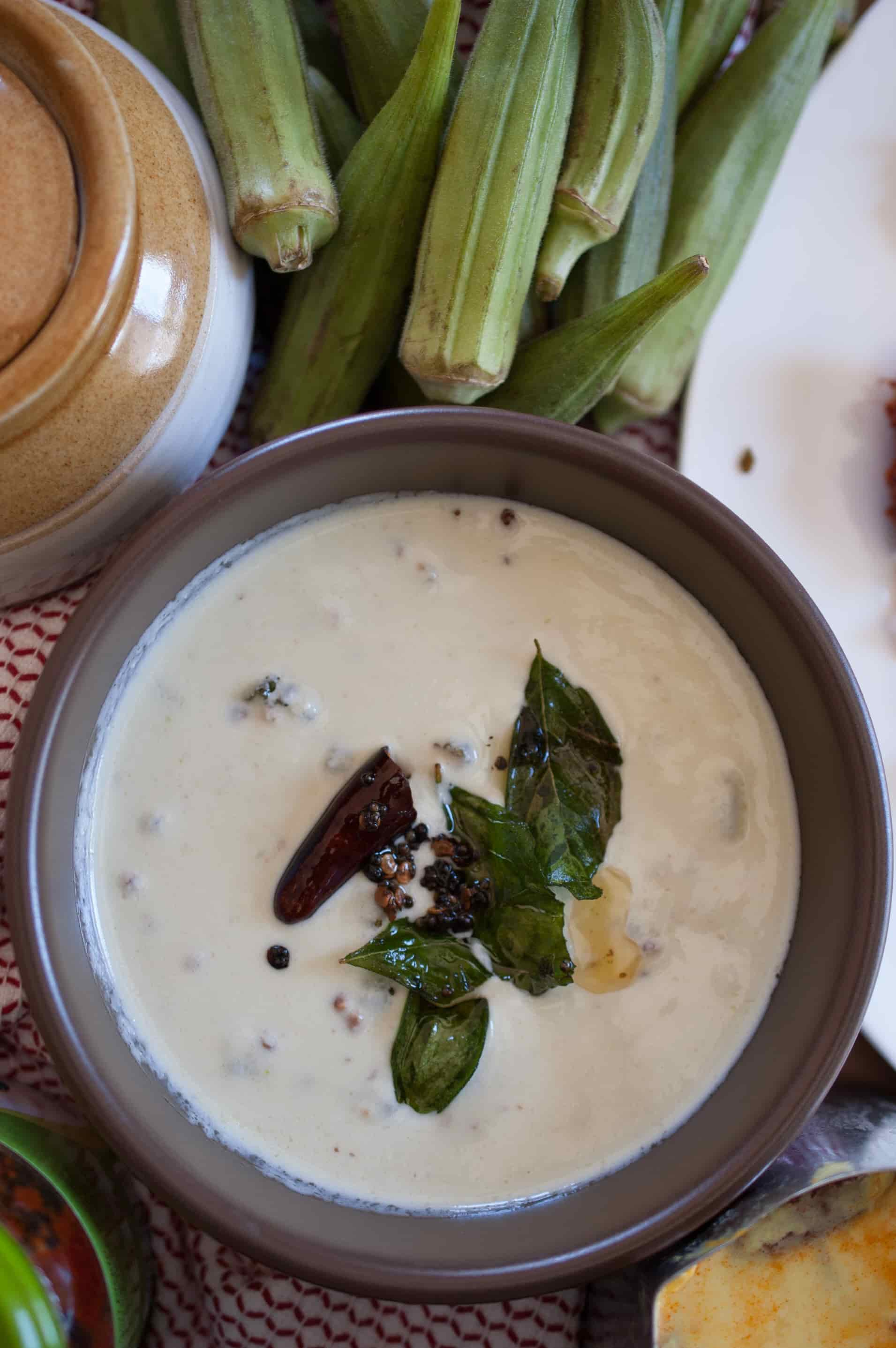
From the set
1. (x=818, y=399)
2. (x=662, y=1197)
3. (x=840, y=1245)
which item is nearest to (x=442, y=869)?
(x=662, y=1197)

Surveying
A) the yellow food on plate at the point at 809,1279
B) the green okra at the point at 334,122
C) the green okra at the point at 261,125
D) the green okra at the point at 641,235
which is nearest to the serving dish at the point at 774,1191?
the yellow food on plate at the point at 809,1279

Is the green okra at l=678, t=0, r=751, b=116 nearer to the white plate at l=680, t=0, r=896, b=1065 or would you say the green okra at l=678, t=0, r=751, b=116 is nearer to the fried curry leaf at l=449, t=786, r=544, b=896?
the white plate at l=680, t=0, r=896, b=1065

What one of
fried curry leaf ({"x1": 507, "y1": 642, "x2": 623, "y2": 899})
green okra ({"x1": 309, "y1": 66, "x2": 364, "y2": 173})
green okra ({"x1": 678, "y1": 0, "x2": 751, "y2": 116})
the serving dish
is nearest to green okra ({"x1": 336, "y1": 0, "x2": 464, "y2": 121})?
green okra ({"x1": 309, "y1": 66, "x2": 364, "y2": 173})

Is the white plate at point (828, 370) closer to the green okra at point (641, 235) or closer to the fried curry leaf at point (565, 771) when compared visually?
the green okra at point (641, 235)

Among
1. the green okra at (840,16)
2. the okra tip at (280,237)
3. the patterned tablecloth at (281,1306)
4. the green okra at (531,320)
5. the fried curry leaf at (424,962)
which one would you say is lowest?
the patterned tablecloth at (281,1306)

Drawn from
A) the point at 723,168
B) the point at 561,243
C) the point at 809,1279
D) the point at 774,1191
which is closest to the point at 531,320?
the point at 561,243

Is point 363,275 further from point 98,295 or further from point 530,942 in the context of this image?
point 530,942

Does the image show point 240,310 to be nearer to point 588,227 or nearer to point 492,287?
point 492,287
